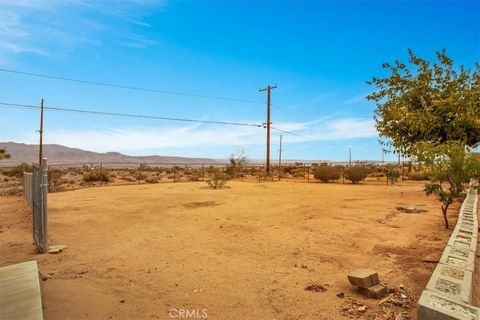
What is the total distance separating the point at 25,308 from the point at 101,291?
149cm

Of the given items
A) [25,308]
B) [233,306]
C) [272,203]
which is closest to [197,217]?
[272,203]

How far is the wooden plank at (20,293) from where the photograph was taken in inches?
150

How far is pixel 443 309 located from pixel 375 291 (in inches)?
58.9

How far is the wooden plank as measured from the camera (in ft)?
12.5

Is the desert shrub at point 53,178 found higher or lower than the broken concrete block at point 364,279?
higher

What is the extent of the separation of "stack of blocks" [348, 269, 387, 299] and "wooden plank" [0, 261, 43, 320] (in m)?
4.30

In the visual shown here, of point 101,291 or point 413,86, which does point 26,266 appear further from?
point 413,86

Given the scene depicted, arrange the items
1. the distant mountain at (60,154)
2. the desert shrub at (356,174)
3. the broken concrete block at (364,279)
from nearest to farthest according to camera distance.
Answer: the broken concrete block at (364,279), the desert shrub at (356,174), the distant mountain at (60,154)

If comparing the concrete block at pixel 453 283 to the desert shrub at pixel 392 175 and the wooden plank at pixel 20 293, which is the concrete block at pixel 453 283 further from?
the desert shrub at pixel 392 175

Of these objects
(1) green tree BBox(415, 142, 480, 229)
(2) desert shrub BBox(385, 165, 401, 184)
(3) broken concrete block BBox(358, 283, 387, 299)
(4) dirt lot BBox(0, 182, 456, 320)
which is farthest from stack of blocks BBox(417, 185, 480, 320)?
(2) desert shrub BBox(385, 165, 401, 184)

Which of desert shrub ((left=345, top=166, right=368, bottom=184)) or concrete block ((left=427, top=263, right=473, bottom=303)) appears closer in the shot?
concrete block ((left=427, top=263, right=473, bottom=303))

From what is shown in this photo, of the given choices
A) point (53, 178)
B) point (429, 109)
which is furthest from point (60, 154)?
point (429, 109)

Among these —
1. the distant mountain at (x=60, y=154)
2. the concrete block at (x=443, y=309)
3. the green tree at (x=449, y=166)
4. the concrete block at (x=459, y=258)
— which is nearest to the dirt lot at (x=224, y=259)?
the concrete block at (x=459, y=258)

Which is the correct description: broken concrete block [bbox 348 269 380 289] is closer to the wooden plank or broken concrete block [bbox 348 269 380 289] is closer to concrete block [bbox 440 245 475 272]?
concrete block [bbox 440 245 475 272]
